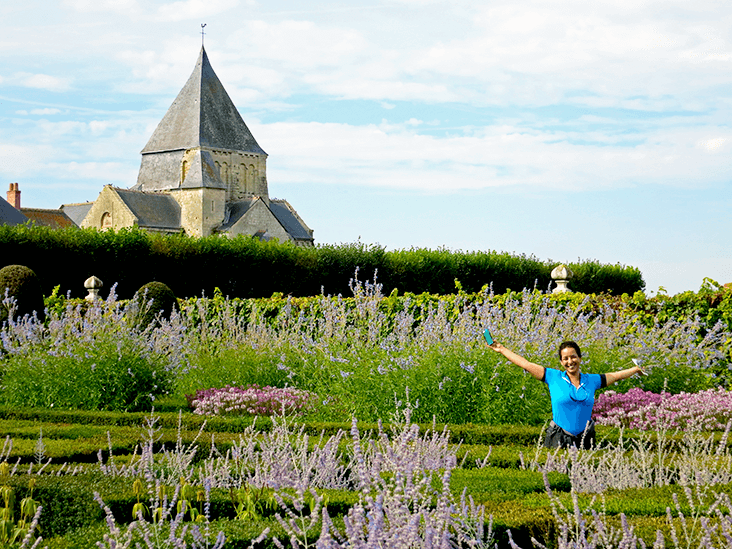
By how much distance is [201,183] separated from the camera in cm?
5388

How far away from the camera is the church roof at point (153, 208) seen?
2030 inches

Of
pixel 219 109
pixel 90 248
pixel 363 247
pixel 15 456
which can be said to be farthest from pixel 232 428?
pixel 219 109

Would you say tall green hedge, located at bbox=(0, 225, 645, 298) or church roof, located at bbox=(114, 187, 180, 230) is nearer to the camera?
tall green hedge, located at bbox=(0, 225, 645, 298)


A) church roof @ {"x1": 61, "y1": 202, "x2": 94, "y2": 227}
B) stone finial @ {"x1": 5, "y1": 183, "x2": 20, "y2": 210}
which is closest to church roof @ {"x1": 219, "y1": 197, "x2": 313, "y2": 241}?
church roof @ {"x1": 61, "y1": 202, "x2": 94, "y2": 227}

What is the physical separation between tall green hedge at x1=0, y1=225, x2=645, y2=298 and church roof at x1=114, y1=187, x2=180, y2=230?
29.7 metres

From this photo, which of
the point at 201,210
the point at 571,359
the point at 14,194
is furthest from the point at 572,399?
the point at 14,194

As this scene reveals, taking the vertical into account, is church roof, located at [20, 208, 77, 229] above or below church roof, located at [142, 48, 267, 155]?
below

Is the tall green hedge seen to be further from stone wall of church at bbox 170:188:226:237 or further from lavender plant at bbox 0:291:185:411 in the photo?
stone wall of church at bbox 170:188:226:237

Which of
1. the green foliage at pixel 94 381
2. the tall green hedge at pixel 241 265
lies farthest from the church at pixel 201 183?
the green foliage at pixel 94 381

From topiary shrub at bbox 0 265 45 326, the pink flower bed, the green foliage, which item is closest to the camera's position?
the pink flower bed

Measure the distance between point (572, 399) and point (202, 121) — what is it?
55.1m

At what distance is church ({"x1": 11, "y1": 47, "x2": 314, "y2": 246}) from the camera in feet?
172

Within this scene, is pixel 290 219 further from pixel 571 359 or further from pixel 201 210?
pixel 571 359

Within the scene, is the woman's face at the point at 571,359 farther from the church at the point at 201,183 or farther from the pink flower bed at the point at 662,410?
the church at the point at 201,183
